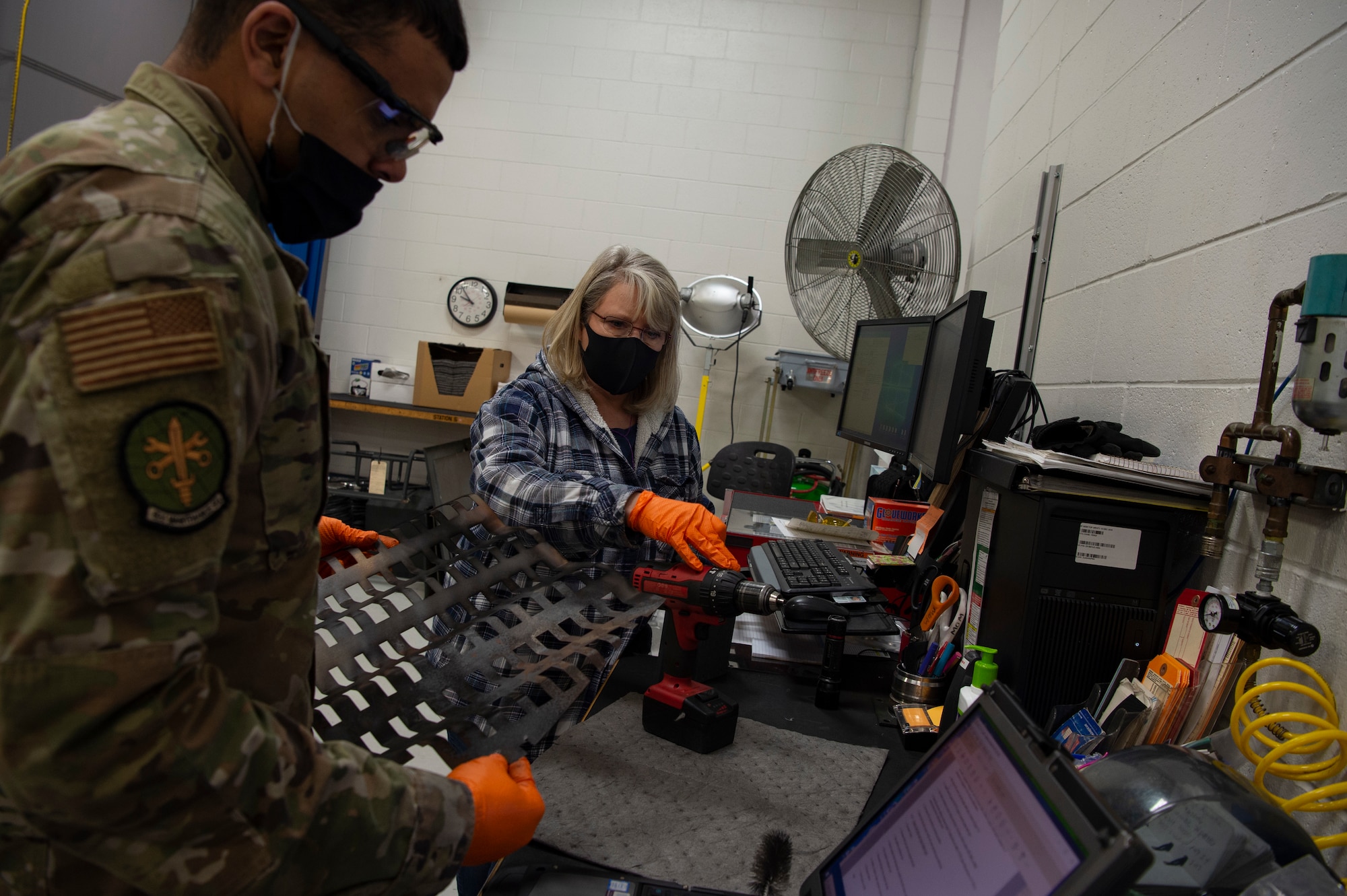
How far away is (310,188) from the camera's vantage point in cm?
62

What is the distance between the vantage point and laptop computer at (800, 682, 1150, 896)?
0.40m

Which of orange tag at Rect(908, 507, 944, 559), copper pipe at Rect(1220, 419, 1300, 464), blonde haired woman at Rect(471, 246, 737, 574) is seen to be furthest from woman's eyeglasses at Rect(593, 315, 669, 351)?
copper pipe at Rect(1220, 419, 1300, 464)

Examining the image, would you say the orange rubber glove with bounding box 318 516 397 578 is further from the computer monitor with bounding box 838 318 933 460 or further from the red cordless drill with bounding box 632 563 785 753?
the computer monitor with bounding box 838 318 933 460

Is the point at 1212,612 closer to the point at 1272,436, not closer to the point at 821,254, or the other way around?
the point at 1272,436

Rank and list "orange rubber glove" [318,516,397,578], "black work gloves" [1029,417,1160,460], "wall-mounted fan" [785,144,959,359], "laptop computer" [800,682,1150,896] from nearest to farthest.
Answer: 1. "laptop computer" [800,682,1150,896]
2. "orange rubber glove" [318,516,397,578]
3. "black work gloves" [1029,417,1160,460]
4. "wall-mounted fan" [785,144,959,359]

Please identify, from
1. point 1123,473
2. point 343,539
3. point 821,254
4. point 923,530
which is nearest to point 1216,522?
point 1123,473

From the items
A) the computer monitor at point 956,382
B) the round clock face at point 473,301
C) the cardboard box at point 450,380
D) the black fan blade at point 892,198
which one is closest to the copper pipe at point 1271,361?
the computer monitor at point 956,382

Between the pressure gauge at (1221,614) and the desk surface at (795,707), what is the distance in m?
0.39

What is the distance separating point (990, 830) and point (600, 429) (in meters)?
1.32

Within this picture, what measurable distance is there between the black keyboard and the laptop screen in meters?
0.64

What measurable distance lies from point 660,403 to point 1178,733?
4.00 feet

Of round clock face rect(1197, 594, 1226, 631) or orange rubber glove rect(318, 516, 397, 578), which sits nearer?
round clock face rect(1197, 594, 1226, 631)

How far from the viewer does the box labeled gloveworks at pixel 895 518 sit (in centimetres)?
197

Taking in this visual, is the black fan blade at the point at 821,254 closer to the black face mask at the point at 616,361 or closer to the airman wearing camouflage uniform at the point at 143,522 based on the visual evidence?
the black face mask at the point at 616,361
